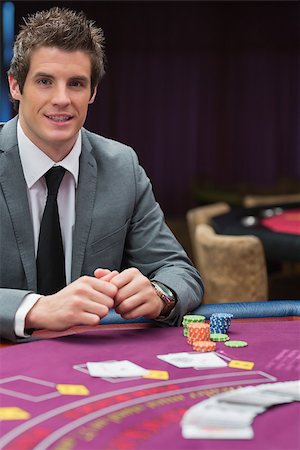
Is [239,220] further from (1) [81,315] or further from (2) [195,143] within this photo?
(2) [195,143]

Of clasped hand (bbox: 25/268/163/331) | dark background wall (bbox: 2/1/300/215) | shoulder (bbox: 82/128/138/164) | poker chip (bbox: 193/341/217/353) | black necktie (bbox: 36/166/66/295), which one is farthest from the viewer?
dark background wall (bbox: 2/1/300/215)

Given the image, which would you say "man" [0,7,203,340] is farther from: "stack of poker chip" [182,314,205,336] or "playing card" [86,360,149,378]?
"playing card" [86,360,149,378]

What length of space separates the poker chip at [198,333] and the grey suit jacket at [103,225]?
32 cm

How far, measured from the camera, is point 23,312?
1.95 metres

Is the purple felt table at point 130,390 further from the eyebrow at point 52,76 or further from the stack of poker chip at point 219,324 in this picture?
the eyebrow at point 52,76

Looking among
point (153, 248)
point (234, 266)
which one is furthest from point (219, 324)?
point (234, 266)

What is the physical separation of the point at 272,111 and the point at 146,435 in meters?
10.1

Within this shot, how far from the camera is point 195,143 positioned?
430 inches

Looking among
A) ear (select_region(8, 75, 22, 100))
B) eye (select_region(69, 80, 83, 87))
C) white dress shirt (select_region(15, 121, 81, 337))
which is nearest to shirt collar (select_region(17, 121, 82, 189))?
white dress shirt (select_region(15, 121, 81, 337))

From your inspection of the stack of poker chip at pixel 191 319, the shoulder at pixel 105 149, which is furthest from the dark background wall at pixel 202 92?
the stack of poker chip at pixel 191 319

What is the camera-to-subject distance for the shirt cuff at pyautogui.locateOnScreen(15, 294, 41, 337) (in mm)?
1906

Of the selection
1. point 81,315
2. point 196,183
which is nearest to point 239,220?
point 81,315

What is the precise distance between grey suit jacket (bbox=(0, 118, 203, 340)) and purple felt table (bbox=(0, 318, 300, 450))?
359 millimetres

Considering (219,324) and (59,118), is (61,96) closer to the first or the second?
(59,118)
